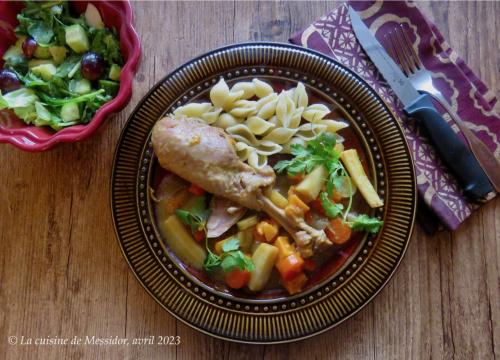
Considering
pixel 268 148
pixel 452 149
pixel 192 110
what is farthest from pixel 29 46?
pixel 452 149

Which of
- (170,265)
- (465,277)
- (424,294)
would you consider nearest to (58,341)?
(170,265)

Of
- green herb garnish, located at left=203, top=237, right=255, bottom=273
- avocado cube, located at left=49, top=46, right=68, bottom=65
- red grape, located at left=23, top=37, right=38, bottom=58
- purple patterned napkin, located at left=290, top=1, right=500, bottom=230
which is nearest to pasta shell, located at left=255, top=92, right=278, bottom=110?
purple patterned napkin, located at left=290, top=1, right=500, bottom=230

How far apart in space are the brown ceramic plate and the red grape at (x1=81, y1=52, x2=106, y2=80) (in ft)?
0.76

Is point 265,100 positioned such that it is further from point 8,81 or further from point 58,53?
point 8,81

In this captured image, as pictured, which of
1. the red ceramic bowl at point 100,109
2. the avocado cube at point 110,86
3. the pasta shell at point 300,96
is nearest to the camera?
the red ceramic bowl at point 100,109

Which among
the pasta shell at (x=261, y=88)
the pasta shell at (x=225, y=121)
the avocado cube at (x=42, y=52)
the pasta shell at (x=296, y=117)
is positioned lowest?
the pasta shell at (x=225, y=121)

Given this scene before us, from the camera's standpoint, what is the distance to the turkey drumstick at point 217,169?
2197 mm

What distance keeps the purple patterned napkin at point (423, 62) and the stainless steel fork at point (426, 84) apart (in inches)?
2.0

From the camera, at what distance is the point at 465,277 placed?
8.05 feet

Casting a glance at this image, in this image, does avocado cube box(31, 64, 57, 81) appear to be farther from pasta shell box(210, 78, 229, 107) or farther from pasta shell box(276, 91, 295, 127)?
pasta shell box(276, 91, 295, 127)

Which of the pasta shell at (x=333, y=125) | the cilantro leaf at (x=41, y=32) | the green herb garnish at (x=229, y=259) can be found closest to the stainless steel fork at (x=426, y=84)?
the pasta shell at (x=333, y=125)

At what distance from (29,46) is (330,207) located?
149 cm

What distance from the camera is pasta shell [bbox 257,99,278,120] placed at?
236 centimetres

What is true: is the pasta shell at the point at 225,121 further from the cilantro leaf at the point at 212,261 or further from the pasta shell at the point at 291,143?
the cilantro leaf at the point at 212,261
